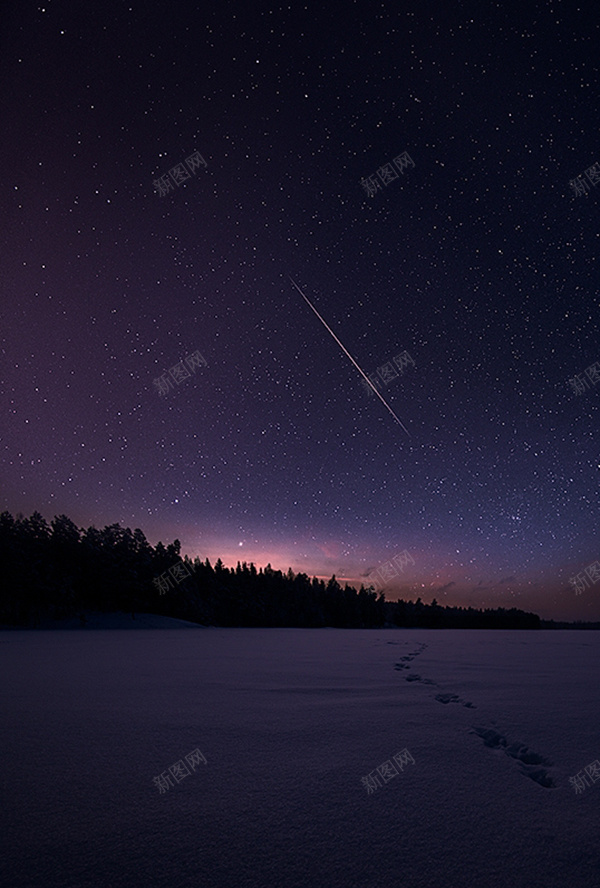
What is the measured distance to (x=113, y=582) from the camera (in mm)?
45219

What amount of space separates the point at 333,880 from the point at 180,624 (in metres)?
44.9

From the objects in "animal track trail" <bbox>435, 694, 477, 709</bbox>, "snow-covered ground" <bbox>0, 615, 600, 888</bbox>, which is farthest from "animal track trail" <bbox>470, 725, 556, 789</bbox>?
"animal track trail" <bbox>435, 694, 477, 709</bbox>

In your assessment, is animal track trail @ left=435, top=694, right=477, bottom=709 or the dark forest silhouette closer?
animal track trail @ left=435, top=694, right=477, bottom=709

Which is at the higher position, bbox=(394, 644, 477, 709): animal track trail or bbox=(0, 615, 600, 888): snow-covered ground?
bbox=(0, 615, 600, 888): snow-covered ground

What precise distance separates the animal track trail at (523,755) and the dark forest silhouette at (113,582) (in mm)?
39047

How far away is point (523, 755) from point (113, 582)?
1892 inches

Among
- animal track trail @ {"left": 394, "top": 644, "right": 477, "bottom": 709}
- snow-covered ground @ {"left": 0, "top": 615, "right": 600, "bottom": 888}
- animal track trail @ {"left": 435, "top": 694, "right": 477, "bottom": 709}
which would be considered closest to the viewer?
snow-covered ground @ {"left": 0, "top": 615, "right": 600, "bottom": 888}

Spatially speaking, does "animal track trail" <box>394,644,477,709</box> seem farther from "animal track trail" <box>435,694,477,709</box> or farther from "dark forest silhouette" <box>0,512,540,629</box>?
"dark forest silhouette" <box>0,512,540,629</box>

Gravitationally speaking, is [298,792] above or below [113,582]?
below

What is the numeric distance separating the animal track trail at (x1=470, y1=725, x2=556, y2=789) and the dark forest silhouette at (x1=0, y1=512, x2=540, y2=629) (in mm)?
39047

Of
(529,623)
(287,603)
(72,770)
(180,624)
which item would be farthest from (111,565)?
(529,623)

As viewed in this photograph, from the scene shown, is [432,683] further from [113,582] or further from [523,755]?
[113,582]

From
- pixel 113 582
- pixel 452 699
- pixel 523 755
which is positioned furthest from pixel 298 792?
pixel 113 582

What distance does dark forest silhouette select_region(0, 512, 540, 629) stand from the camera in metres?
39.3
